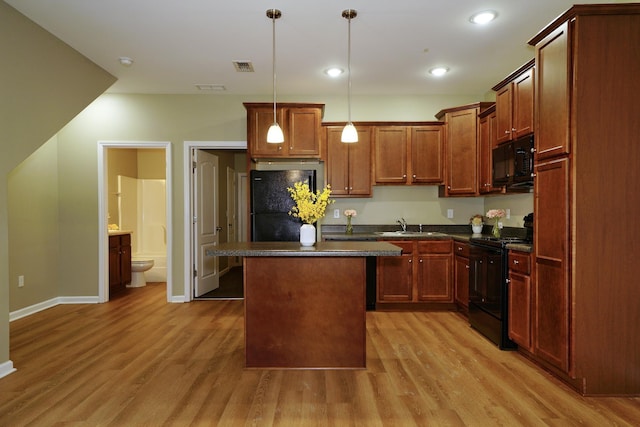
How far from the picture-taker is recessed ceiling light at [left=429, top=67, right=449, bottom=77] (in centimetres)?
409

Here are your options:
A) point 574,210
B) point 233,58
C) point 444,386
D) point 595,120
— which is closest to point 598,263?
point 574,210

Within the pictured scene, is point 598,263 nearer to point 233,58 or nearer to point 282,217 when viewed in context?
point 282,217

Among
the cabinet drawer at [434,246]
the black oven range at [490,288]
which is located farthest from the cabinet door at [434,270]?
the black oven range at [490,288]

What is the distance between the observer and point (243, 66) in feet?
13.1

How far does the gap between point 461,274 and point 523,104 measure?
6.44ft

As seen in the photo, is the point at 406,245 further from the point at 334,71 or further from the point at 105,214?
the point at 105,214

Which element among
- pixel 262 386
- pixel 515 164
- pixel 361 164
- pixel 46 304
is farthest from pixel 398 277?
pixel 46 304

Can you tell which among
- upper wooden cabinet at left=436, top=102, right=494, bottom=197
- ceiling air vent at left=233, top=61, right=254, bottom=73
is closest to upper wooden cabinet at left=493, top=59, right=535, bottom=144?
upper wooden cabinet at left=436, top=102, right=494, bottom=197

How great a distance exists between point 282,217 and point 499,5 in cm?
301

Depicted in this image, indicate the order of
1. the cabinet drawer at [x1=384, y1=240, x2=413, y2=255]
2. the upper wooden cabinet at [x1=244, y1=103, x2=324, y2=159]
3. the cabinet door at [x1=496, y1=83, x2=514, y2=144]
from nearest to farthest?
1. the cabinet door at [x1=496, y1=83, x2=514, y2=144]
2. the cabinet drawer at [x1=384, y1=240, x2=413, y2=255]
3. the upper wooden cabinet at [x1=244, y1=103, x2=324, y2=159]

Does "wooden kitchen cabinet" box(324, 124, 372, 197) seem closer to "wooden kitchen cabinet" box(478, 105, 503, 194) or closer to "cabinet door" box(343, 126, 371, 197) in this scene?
"cabinet door" box(343, 126, 371, 197)

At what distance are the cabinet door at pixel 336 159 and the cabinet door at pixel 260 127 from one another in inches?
24.7

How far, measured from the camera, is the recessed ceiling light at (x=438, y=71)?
4091 mm

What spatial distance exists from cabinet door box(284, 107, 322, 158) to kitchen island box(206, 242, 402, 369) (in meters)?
2.06
